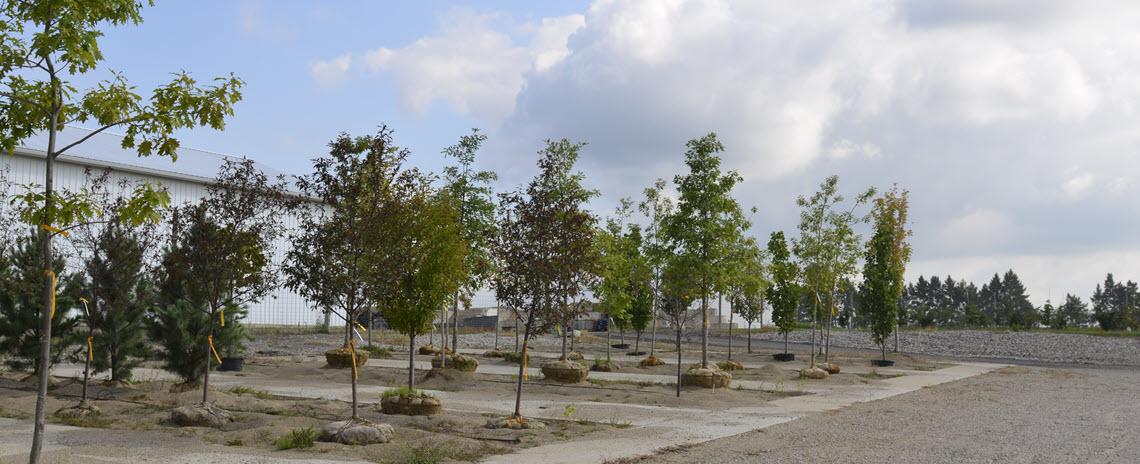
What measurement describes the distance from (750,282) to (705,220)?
2.66 metres

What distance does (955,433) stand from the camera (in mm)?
12711

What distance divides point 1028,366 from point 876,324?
5.48m

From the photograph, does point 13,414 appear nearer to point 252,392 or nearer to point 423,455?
point 252,392

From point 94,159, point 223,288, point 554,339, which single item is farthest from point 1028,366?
point 94,159

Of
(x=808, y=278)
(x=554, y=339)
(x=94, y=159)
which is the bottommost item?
(x=554, y=339)

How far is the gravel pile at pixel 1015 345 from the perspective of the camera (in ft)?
119

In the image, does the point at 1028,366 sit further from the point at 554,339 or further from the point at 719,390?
the point at 554,339

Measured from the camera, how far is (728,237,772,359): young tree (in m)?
19.3

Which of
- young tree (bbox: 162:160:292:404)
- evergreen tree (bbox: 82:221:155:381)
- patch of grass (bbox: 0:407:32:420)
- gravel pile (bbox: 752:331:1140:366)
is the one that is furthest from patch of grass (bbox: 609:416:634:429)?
gravel pile (bbox: 752:331:1140:366)

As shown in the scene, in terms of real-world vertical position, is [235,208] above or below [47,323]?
above

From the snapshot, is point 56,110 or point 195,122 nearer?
point 56,110

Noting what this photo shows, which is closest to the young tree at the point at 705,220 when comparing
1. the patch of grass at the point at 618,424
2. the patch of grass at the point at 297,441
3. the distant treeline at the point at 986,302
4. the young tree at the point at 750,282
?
the young tree at the point at 750,282

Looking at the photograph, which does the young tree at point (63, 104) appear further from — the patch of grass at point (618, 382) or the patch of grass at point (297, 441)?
the patch of grass at point (618, 382)

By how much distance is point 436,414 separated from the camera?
13.8 meters
